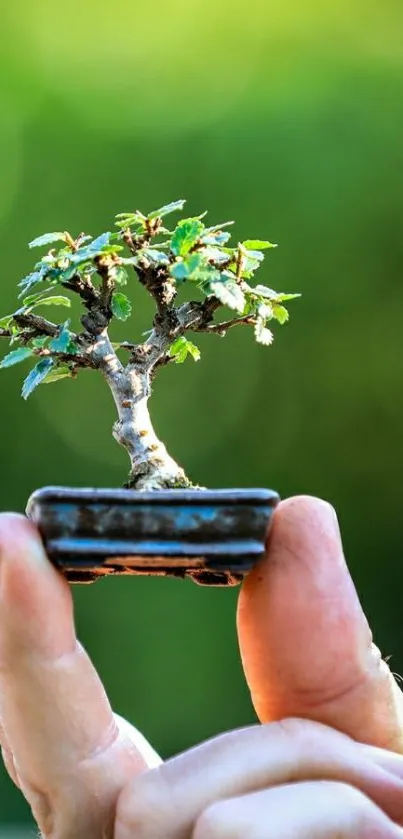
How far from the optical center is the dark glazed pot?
3.56 ft

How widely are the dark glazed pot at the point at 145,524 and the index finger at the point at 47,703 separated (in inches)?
1.6

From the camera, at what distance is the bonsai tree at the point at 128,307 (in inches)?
48.9

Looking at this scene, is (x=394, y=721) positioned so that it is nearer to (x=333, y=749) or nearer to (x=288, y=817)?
(x=333, y=749)

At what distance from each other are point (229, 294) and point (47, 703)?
0.55m

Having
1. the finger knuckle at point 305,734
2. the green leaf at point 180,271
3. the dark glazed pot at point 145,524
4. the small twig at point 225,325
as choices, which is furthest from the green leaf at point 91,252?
the finger knuckle at point 305,734

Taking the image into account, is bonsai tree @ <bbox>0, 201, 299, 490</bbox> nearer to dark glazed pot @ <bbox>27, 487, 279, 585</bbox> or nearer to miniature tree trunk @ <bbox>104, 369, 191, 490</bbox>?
miniature tree trunk @ <bbox>104, 369, 191, 490</bbox>

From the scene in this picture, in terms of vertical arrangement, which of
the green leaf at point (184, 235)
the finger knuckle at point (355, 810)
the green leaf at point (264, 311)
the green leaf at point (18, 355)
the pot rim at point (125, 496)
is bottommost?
the finger knuckle at point (355, 810)

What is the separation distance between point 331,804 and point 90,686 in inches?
11.9

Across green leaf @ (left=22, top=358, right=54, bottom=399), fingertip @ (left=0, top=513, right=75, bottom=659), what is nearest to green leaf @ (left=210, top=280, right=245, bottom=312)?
green leaf @ (left=22, top=358, right=54, bottom=399)

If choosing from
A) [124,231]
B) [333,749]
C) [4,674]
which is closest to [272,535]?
[333,749]

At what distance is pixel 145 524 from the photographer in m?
1.09

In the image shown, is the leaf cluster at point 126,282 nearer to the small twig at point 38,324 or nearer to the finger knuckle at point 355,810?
the small twig at point 38,324

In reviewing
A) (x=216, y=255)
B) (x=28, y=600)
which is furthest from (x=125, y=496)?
(x=216, y=255)

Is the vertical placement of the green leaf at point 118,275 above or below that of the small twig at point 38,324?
above
